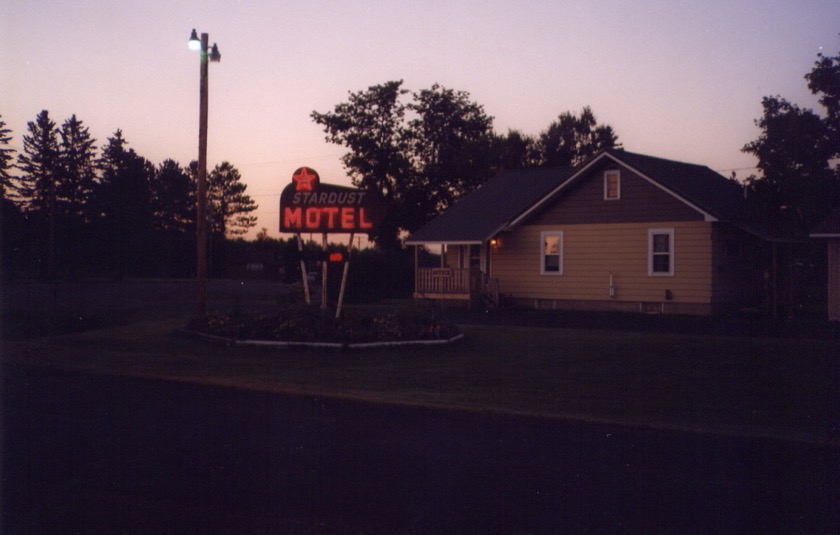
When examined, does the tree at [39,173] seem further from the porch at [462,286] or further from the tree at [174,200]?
the porch at [462,286]

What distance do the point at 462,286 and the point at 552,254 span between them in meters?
3.79

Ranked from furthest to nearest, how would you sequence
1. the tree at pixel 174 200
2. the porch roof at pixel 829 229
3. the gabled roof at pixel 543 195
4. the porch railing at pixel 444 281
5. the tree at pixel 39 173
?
1. the tree at pixel 174 200
2. the tree at pixel 39 173
3. the porch railing at pixel 444 281
4. the gabled roof at pixel 543 195
5. the porch roof at pixel 829 229

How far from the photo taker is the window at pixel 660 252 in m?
29.6

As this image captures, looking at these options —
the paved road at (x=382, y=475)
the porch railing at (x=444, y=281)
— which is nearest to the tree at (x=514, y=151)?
the porch railing at (x=444, y=281)

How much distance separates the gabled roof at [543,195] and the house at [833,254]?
Result: 138 inches

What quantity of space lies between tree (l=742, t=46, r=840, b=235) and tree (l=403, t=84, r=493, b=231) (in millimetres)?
18747

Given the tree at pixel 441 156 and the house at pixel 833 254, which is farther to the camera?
the tree at pixel 441 156

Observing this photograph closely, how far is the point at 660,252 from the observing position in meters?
29.8

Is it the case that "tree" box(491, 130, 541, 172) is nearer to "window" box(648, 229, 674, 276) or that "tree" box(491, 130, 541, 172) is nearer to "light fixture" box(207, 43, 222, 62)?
"window" box(648, 229, 674, 276)

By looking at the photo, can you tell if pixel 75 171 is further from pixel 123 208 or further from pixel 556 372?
pixel 556 372

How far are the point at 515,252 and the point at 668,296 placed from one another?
6.36 m

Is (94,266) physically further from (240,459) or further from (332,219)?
(240,459)

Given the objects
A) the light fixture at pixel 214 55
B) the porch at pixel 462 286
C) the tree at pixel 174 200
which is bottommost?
the porch at pixel 462 286

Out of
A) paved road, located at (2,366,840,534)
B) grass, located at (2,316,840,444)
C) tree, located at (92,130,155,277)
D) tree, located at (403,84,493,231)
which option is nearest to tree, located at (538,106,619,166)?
tree, located at (403,84,493,231)
